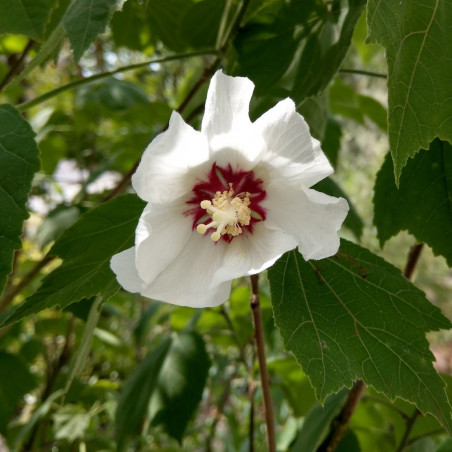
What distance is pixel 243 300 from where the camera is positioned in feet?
5.79

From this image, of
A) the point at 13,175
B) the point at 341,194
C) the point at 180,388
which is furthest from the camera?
the point at 180,388

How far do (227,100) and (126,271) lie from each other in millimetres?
233

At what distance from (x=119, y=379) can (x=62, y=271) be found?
84.0 inches

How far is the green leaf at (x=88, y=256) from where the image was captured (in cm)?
83

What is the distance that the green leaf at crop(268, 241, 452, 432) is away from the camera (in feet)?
2.51

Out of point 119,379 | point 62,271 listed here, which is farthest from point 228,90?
point 119,379

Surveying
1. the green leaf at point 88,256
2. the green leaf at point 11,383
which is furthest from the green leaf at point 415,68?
the green leaf at point 11,383

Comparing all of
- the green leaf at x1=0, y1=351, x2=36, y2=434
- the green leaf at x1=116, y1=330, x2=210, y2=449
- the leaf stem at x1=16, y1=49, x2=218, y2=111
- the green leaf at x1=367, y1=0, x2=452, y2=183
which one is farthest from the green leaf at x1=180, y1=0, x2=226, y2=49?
the green leaf at x1=0, y1=351, x2=36, y2=434

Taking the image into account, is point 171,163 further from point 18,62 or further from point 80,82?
point 18,62

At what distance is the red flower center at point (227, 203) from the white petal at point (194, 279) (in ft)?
0.08

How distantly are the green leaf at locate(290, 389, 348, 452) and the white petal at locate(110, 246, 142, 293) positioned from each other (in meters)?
0.55

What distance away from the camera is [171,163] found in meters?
0.75

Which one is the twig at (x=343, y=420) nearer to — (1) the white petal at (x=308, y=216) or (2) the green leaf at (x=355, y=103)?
(1) the white petal at (x=308, y=216)

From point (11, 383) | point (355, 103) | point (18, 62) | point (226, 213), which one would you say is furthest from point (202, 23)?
point (11, 383)
